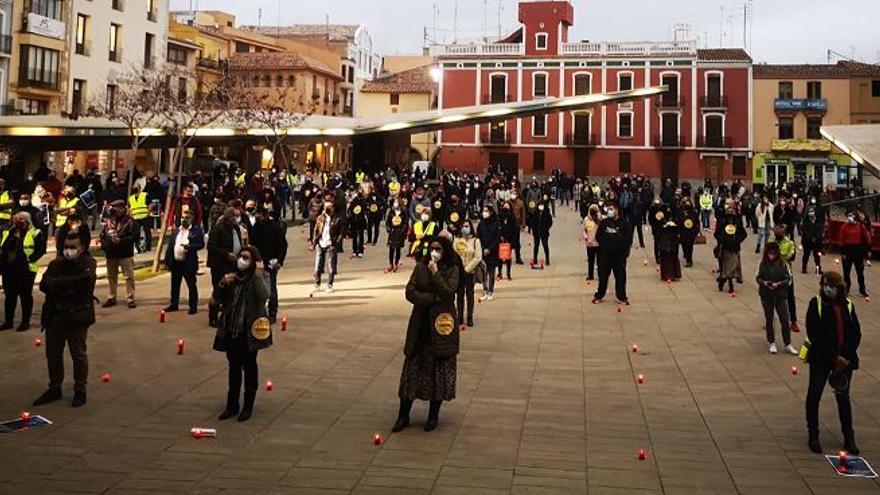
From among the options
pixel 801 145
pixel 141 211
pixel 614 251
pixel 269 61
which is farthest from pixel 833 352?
pixel 269 61

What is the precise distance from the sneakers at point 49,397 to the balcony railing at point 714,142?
175 ft

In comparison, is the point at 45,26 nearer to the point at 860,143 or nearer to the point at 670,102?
the point at 860,143

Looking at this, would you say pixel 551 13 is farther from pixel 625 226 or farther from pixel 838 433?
pixel 838 433

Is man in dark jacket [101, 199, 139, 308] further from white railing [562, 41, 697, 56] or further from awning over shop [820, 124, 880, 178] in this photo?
white railing [562, 41, 697, 56]

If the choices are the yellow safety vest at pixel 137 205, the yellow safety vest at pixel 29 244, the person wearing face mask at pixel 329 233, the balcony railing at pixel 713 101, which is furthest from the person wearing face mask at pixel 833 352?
the balcony railing at pixel 713 101

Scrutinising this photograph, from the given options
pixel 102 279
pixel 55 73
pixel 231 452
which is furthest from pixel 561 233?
pixel 55 73

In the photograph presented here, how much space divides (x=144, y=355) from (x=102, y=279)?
6.35 meters

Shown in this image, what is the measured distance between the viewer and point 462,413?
7398 mm

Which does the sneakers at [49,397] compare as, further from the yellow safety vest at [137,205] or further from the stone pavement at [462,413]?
the yellow safety vest at [137,205]

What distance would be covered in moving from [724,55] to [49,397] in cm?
5634

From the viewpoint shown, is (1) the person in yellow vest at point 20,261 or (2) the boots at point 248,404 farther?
(1) the person in yellow vest at point 20,261

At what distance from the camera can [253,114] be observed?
2766 cm

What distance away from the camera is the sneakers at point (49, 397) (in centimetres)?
737

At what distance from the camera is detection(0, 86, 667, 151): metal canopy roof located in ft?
75.1
